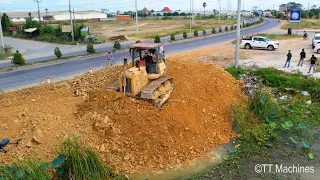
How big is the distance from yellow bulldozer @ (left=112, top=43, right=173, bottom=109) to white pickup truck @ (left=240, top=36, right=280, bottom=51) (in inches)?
714

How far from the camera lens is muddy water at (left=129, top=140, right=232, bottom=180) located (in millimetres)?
8305

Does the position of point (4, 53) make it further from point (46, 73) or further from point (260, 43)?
point (260, 43)

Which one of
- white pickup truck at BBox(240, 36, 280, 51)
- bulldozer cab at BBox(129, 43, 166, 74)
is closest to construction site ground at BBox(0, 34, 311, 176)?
bulldozer cab at BBox(129, 43, 166, 74)

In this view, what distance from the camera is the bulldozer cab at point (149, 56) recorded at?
11578mm

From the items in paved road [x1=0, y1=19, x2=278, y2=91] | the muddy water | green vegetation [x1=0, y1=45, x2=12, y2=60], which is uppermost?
green vegetation [x1=0, y1=45, x2=12, y2=60]

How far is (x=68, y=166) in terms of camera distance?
685cm

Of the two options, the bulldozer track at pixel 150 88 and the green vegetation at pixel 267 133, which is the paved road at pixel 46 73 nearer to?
the bulldozer track at pixel 150 88

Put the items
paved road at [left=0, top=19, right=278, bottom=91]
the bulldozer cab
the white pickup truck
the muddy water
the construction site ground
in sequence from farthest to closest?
the white pickup truck → paved road at [left=0, top=19, right=278, bottom=91] → the bulldozer cab → the construction site ground → the muddy water

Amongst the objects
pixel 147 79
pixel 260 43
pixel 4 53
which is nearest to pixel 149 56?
pixel 147 79

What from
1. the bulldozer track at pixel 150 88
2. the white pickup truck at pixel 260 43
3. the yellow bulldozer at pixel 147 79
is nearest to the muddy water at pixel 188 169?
the yellow bulldozer at pixel 147 79

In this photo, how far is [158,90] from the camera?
448 inches

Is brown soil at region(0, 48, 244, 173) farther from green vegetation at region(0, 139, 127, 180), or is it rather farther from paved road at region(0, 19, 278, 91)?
paved road at region(0, 19, 278, 91)

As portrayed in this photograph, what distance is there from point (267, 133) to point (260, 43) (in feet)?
65.3

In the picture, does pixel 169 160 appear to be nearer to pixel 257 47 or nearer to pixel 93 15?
pixel 257 47
